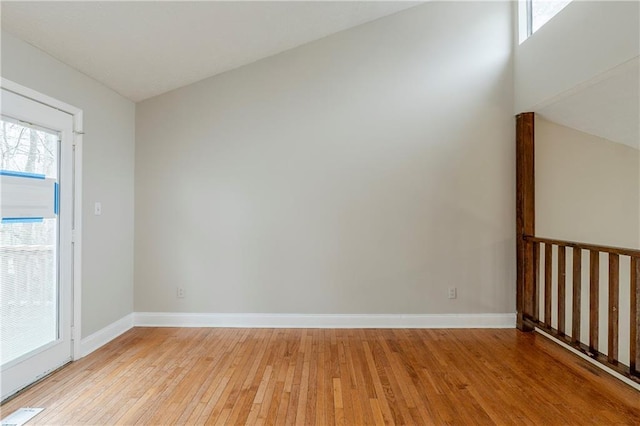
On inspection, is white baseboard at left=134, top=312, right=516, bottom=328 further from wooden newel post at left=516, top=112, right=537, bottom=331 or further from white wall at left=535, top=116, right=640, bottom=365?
white wall at left=535, top=116, right=640, bottom=365

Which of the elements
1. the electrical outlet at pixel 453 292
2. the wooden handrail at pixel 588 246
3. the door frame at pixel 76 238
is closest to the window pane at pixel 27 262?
the door frame at pixel 76 238

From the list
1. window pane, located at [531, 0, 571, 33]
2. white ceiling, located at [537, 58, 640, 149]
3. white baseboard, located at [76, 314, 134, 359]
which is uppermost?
window pane, located at [531, 0, 571, 33]

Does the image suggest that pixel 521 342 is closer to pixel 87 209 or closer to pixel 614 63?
pixel 614 63

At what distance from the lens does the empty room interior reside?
2.77 metres

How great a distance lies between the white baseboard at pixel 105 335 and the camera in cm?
315

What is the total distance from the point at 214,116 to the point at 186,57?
0.68 m

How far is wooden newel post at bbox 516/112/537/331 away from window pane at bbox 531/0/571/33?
2.89 feet

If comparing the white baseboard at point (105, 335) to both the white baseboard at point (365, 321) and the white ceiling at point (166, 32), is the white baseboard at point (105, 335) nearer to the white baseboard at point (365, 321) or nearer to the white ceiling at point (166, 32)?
the white baseboard at point (365, 321)

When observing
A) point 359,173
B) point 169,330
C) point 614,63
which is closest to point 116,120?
point 169,330

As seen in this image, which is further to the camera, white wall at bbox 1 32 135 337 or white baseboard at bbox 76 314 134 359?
white baseboard at bbox 76 314 134 359

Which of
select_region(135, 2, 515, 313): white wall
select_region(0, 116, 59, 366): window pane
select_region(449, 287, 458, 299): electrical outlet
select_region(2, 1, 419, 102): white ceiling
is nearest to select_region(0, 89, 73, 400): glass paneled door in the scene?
select_region(0, 116, 59, 366): window pane

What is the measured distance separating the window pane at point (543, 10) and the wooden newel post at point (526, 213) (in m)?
0.88

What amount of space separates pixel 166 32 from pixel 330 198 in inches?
83.8

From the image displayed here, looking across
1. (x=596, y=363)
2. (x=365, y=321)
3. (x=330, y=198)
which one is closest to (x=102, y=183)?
(x=330, y=198)
